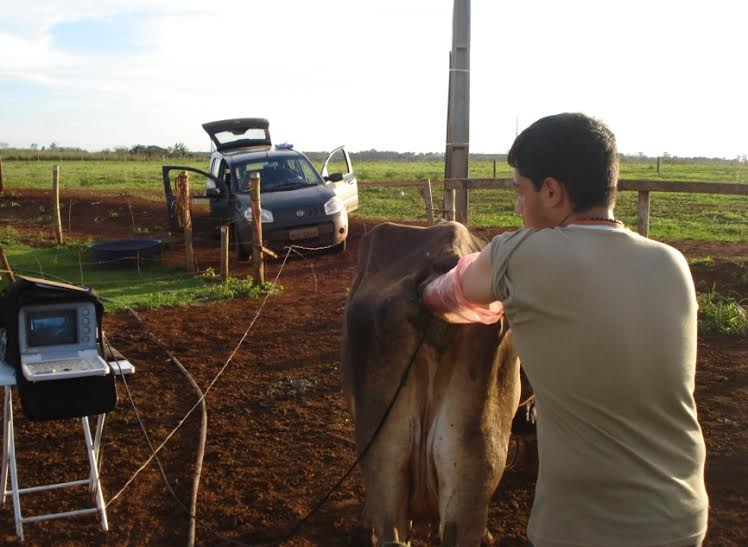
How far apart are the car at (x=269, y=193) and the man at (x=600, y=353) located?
34.6 feet

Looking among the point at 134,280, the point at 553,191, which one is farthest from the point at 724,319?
the point at 134,280

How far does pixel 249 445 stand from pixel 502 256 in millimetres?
4035

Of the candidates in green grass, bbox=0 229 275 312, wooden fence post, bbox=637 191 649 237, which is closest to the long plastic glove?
wooden fence post, bbox=637 191 649 237

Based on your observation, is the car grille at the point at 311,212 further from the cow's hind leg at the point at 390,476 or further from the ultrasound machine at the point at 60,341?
the cow's hind leg at the point at 390,476

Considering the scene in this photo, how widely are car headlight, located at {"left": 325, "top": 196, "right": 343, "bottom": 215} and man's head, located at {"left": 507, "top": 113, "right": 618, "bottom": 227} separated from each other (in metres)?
11.0

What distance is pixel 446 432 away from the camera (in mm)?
3201

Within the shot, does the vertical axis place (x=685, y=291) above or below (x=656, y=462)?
above

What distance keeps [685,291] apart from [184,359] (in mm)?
6398

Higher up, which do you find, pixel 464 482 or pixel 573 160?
pixel 573 160

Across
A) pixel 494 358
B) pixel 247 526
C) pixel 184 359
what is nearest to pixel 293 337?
pixel 184 359

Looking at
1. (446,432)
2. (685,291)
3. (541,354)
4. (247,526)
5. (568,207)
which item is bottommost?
(247,526)

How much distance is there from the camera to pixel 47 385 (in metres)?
4.01

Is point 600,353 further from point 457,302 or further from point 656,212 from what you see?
point 656,212

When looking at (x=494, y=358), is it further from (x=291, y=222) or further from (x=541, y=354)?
(x=291, y=222)
